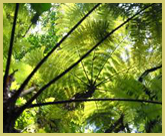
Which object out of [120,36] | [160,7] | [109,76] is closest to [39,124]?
[109,76]

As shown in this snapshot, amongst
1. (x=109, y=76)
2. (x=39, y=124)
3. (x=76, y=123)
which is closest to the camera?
(x=39, y=124)

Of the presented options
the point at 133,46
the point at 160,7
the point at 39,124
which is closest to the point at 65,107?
the point at 39,124

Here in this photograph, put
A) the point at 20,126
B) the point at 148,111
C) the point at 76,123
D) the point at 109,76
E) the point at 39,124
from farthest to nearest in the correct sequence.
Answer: the point at 76,123 < the point at 109,76 < the point at 39,124 < the point at 20,126 < the point at 148,111

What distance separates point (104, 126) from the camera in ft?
11.6

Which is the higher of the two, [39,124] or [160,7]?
[160,7]

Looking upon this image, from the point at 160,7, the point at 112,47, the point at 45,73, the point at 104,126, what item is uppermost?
the point at 160,7

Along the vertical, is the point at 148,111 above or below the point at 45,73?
below

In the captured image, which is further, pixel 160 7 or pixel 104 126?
pixel 104 126

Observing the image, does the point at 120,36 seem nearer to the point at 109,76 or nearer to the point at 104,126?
the point at 109,76

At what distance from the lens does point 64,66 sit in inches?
128

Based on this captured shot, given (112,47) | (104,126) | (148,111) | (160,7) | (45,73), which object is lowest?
(104,126)

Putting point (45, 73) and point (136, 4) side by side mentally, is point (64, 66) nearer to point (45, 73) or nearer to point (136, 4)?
point (45, 73)

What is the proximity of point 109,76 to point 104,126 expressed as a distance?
733 mm

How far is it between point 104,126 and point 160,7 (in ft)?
5.97
